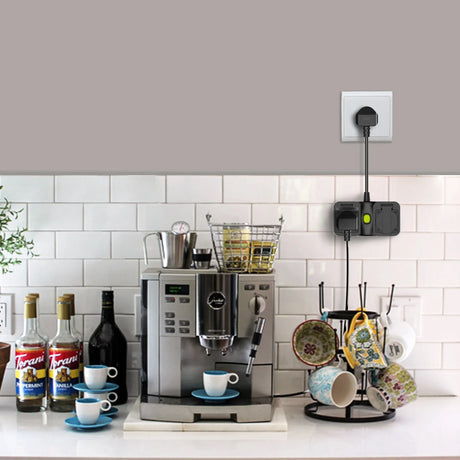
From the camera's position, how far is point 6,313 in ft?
6.63

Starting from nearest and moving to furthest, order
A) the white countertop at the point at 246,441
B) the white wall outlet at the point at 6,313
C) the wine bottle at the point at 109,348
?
the white countertop at the point at 246,441 → the wine bottle at the point at 109,348 → the white wall outlet at the point at 6,313

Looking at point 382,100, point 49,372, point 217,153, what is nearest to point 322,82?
point 382,100

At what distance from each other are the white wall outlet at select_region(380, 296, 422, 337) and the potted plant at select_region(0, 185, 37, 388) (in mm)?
1008

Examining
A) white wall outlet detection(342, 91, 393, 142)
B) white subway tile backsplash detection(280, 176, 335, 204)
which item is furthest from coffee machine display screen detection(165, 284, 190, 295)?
white wall outlet detection(342, 91, 393, 142)

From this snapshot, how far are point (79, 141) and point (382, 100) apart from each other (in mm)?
864

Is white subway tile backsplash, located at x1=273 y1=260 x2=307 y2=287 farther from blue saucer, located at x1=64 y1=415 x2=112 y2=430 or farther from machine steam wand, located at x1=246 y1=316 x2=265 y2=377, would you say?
blue saucer, located at x1=64 y1=415 x2=112 y2=430

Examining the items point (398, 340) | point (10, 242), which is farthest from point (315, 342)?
point (10, 242)

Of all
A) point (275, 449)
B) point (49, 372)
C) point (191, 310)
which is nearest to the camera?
point (275, 449)

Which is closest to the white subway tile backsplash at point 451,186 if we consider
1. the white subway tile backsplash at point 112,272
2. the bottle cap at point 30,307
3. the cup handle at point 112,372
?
the white subway tile backsplash at point 112,272

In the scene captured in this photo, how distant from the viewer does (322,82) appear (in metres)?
2.02

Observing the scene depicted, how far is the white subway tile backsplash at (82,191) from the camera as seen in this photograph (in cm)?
202

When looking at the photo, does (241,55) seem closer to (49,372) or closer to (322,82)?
(322,82)

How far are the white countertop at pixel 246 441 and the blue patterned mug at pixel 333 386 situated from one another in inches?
2.4

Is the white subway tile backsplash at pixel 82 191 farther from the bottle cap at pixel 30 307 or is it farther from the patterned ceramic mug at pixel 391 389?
the patterned ceramic mug at pixel 391 389
